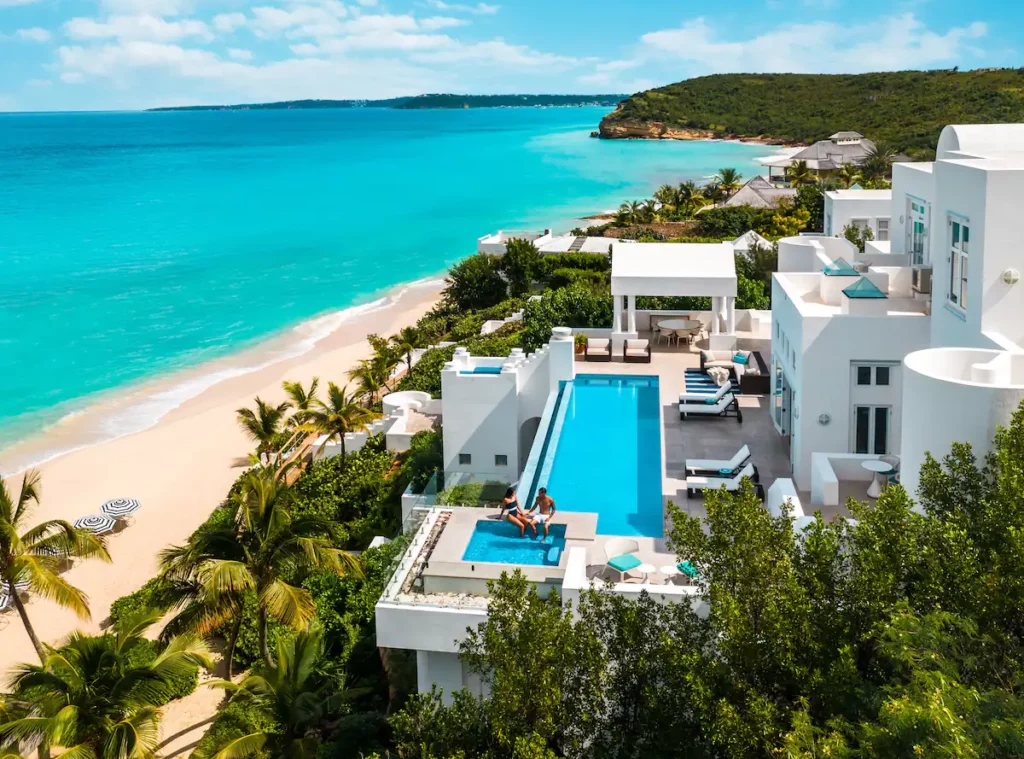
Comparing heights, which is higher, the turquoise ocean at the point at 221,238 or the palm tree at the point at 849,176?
the palm tree at the point at 849,176

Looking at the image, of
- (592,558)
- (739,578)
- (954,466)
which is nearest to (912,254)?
(592,558)

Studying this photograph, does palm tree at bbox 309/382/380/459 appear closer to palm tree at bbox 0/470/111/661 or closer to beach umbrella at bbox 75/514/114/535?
beach umbrella at bbox 75/514/114/535

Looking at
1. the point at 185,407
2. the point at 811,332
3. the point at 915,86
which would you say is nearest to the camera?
the point at 811,332

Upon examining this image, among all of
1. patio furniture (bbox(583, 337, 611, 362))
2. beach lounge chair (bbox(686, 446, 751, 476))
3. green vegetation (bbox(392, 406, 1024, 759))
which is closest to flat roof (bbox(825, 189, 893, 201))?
patio furniture (bbox(583, 337, 611, 362))

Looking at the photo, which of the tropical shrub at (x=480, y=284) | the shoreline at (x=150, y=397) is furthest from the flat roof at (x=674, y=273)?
the tropical shrub at (x=480, y=284)

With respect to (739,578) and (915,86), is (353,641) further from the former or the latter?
(915,86)

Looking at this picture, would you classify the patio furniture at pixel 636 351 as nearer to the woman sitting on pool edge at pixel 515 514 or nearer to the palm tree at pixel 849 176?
the woman sitting on pool edge at pixel 515 514
